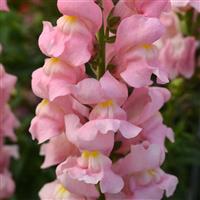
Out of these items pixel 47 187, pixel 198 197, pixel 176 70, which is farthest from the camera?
pixel 198 197

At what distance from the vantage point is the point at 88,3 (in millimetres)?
1092

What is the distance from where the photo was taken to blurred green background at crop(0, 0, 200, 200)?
174cm

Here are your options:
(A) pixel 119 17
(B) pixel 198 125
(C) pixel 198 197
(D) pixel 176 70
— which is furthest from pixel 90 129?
(C) pixel 198 197

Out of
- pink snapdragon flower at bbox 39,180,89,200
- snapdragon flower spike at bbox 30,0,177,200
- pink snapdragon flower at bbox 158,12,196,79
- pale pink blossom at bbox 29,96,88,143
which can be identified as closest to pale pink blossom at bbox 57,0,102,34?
snapdragon flower spike at bbox 30,0,177,200

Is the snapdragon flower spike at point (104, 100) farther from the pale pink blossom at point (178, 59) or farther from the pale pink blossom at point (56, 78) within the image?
the pale pink blossom at point (178, 59)

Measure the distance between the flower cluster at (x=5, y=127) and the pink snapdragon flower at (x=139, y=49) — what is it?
0.35 metres

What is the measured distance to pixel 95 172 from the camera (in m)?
1.10

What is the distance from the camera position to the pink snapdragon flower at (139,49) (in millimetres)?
1080

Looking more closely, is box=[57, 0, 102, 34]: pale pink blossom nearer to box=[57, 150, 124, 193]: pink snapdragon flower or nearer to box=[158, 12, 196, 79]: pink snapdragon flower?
box=[57, 150, 124, 193]: pink snapdragon flower

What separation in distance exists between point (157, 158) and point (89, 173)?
4.8 inches

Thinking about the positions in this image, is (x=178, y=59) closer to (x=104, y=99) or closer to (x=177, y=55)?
(x=177, y=55)

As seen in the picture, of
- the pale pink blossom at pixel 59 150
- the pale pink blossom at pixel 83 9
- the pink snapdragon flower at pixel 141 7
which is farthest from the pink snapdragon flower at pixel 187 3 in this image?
the pale pink blossom at pixel 59 150

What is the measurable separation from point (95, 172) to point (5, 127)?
434 mm

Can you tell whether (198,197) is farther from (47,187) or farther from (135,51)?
(135,51)
